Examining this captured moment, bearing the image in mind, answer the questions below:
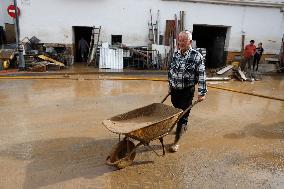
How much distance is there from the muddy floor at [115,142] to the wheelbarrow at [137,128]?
24 centimetres

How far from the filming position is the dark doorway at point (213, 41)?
1819cm

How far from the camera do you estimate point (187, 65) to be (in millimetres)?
5105

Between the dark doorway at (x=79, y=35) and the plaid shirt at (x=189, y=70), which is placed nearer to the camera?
the plaid shirt at (x=189, y=70)

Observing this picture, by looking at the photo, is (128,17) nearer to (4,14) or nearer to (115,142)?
(4,14)

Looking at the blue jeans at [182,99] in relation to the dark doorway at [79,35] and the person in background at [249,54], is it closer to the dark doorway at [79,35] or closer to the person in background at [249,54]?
the person in background at [249,54]

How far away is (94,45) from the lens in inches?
622

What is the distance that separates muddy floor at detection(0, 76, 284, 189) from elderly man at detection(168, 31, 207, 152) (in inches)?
31.5

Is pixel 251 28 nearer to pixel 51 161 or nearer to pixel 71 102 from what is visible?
pixel 71 102

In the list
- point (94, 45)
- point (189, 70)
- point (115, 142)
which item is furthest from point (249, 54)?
point (115, 142)

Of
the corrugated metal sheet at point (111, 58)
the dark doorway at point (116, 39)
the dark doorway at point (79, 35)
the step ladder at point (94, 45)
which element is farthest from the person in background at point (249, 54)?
the dark doorway at point (79, 35)

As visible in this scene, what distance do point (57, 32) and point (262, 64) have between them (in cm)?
1206

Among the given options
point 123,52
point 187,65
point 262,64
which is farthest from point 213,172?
point 262,64

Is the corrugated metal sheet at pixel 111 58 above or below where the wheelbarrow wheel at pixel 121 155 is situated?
above

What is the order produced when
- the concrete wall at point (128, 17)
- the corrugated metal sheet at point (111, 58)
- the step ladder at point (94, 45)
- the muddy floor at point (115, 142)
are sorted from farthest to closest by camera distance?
1. the step ladder at point (94, 45)
2. the concrete wall at point (128, 17)
3. the corrugated metal sheet at point (111, 58)
4. the muddy floor at point (115, 142)
